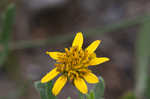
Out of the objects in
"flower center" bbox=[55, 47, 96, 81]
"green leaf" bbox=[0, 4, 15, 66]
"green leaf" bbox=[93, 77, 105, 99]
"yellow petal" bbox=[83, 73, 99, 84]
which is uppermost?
"green leaf" bbox=[0, 4, 15, 66]

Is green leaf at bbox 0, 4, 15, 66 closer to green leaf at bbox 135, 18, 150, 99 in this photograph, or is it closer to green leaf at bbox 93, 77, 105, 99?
green leaf at bbox 93, 77, 105, 99

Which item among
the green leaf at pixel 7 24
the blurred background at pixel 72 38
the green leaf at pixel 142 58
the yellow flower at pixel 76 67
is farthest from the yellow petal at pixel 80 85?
the green leaf at pixel 142 58

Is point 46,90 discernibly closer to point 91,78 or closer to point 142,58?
point 91,78

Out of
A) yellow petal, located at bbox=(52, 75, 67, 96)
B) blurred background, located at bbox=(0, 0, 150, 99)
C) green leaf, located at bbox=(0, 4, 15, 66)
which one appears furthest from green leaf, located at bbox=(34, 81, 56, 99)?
blurred background, located at bbox=(0, 0, 150, 99)

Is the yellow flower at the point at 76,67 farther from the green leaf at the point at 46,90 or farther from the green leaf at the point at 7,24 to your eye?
the green leaf at the point at 7,24

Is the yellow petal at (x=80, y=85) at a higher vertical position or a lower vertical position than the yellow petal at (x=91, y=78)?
lower

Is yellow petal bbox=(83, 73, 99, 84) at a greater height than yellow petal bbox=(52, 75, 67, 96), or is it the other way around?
yellow petal bbox=(83, 73, 99, 84)

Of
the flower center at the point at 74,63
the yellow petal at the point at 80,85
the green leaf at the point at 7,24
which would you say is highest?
the green leaf at the point at 7,24

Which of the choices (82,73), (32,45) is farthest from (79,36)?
(32,45)
